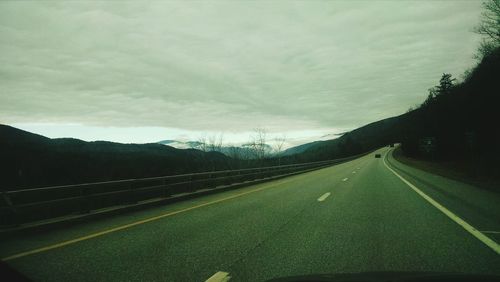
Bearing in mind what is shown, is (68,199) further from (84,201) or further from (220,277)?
(220,277)

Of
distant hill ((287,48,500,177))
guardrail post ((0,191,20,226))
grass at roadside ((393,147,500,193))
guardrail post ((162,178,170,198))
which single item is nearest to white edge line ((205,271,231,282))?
guardrail post ((0,191,20,226))

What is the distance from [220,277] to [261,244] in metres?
2.02

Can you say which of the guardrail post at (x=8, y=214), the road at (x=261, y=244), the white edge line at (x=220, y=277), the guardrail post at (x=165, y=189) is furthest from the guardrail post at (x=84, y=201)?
the white edge line at (x=220, y=277)

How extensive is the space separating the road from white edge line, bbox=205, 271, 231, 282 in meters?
0.09

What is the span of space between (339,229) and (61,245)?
542 cm

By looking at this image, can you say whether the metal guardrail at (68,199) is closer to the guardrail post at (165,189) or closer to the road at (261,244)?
the guardrail post at (165,189)

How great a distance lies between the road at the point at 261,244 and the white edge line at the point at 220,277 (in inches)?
3.6

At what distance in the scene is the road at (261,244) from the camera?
5.24m

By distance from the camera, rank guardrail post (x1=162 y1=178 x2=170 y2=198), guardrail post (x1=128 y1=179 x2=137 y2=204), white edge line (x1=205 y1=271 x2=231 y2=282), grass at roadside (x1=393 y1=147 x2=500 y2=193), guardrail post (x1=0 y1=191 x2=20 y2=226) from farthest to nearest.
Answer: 1. grass at roadside (x1=393 y1=147 x2=500 y2=193)
2. guardrail post (x1=162 y1=178 x2=170 y2=198)
3. guardrail post (x1=128 y1=179 x2=137 y2=204)
4. guardrail post (x1=0 y1=191 x2=20 y2=226)
5. white edge line (x1=205 y1=271 x2=231 y2=282)

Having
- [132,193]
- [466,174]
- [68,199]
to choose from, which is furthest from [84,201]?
[466,174]

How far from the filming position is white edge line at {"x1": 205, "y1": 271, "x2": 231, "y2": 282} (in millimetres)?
4805

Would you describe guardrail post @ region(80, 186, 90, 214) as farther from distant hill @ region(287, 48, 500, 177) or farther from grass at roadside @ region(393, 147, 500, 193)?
distant hill @ region(287, 48, 500, 177)

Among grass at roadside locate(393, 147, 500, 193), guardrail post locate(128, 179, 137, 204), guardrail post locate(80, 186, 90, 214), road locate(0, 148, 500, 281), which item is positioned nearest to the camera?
road locate(0, 148, 500, 281)

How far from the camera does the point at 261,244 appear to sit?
686cm
